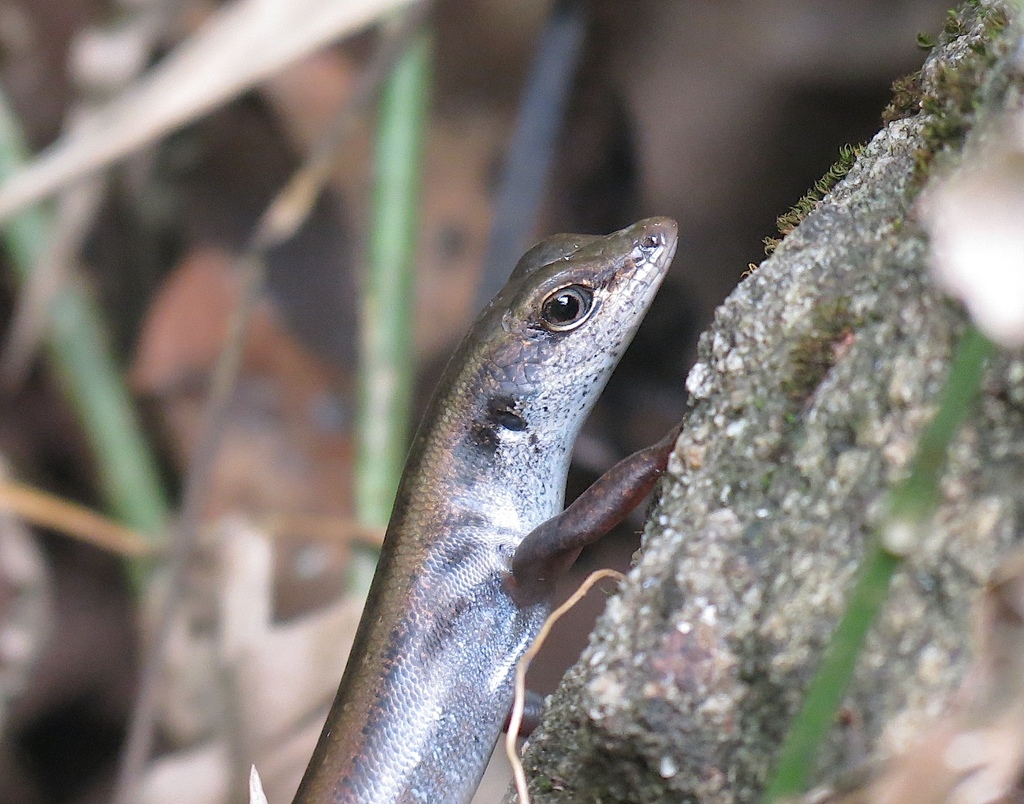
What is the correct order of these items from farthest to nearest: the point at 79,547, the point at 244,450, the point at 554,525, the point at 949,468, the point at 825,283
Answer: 1. the point at 79,547
2. the point at 244,450
3. the point at 554,525
4. the point at 825,283
5. the point at 949,468

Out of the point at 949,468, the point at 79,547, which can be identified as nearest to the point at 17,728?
the point at 79,547

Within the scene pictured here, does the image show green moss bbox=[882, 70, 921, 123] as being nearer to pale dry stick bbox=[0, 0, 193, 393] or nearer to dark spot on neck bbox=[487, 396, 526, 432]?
dark spot on neck bbox=[487, 396, 526, 432]

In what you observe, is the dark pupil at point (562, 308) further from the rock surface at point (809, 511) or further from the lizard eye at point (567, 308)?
the rock surface at point (809, 511)

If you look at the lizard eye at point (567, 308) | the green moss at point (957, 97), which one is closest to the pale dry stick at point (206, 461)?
the lizard eye at point (567, 308)

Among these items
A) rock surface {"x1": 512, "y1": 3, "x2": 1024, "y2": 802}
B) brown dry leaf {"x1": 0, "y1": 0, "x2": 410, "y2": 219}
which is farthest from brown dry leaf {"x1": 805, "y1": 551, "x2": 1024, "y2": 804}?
brown dry leaf {"x1": 0, "y1": 0, "x2": 410, "y2": 219}

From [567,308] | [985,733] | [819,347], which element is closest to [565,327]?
[567,308]

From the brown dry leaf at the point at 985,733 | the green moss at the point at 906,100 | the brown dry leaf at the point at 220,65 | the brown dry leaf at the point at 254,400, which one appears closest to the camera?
the brown dry leaf at the point at 985,733

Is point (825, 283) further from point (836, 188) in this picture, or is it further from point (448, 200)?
point (448, 200)
